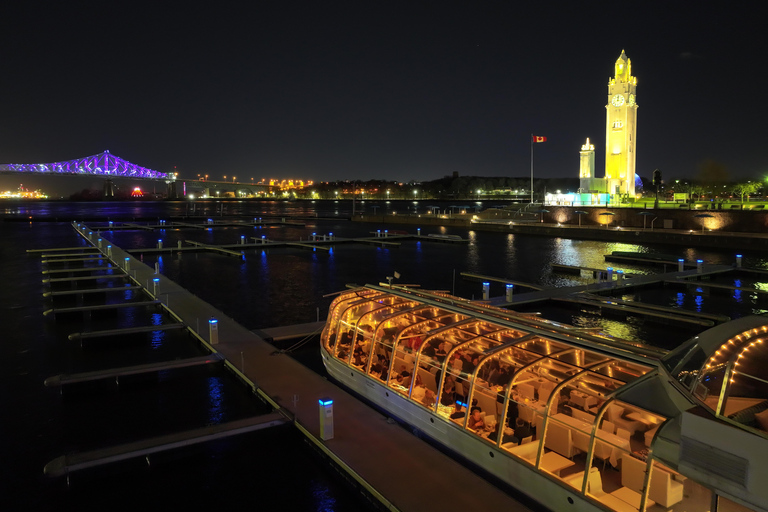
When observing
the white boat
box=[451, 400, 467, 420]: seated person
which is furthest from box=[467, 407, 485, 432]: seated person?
box=[451, 400, 467, 420]: seated person

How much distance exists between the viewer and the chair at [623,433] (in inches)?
300

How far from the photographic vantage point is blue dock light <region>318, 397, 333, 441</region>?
394 inches

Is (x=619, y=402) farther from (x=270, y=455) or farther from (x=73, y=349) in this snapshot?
(x=73, y=349)

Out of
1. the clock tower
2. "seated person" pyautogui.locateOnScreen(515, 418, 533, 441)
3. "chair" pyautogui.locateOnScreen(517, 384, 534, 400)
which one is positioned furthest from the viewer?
the clock tower

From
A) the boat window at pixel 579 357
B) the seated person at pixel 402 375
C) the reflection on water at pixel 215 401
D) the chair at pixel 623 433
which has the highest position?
the boat window at pixel 579 357

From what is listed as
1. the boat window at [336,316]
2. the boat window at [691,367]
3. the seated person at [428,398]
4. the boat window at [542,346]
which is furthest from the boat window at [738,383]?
the boat window at [336,316]

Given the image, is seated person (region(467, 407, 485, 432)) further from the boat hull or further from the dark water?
the dark water

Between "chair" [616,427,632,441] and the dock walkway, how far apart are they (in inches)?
69.7

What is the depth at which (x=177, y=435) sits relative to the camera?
10.6 m

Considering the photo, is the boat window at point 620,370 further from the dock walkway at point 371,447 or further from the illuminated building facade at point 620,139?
the illuminated building facade at point 620,139

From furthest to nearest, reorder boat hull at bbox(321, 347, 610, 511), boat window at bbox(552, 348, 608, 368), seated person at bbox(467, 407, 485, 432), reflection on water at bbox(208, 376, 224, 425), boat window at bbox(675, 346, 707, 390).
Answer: reflection on water at bbox(208, 376, 224, 425) < seated person at bbox(467, 407, 485, 432) < boat window at bbox(552, 348, 608, 368) < boat hull at bbox(321, 347, 610, 511) < boat window at bbox(675, 346, 707, 390)

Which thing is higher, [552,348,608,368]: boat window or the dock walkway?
[552,348,608,368]: boat window

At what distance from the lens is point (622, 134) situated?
259 feet

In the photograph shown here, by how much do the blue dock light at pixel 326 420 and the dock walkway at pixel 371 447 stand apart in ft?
0.47
